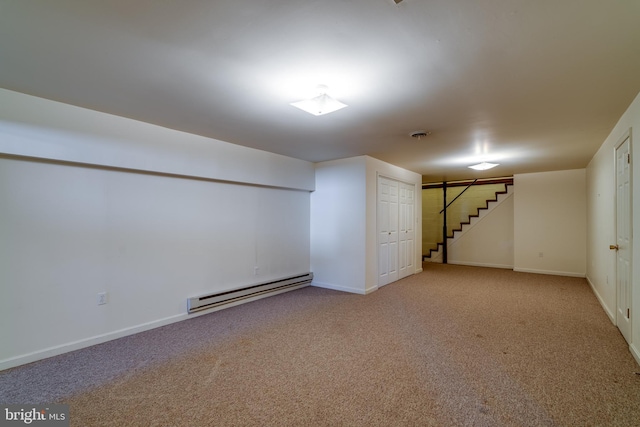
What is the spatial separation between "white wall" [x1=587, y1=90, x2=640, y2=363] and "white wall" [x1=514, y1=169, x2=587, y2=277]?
1.65 feet

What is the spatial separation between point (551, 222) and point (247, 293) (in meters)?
6.66

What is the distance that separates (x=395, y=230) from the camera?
19.1 feet

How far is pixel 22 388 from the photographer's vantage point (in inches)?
85.7

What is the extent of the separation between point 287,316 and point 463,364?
211cm

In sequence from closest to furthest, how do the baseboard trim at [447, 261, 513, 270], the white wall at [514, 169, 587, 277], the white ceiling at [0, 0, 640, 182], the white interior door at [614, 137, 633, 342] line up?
the white ceiling at [0, 0, 640, 182]
the white interior door at [614, 137, 633, 342]
the white wall at [514, 169, 587, 277]
the baseboard trim at [447, 261, 513, 270]

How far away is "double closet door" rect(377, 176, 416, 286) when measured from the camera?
5.37 meters

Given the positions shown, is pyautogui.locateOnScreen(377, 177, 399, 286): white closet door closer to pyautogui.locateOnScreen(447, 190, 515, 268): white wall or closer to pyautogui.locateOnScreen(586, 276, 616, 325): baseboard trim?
pyautogui.locateOnScreen(586, 276, 616, 325): baseboard trim

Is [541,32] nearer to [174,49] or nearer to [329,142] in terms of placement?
[174,49]

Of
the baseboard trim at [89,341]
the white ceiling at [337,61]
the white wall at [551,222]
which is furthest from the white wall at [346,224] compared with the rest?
the white wall at [551,222]

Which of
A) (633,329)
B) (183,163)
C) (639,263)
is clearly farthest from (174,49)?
(633,329)

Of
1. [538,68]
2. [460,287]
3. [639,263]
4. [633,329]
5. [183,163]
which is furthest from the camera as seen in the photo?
[460,287]

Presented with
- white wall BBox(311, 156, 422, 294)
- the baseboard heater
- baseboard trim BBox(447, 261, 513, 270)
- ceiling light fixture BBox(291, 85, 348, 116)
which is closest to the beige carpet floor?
the baseboard heater

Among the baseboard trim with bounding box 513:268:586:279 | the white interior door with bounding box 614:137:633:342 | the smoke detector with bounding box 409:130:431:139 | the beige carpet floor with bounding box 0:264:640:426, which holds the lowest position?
the beige carpet floor with bounding box 0:264:640:426

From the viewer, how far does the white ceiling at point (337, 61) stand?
151 centimetres
